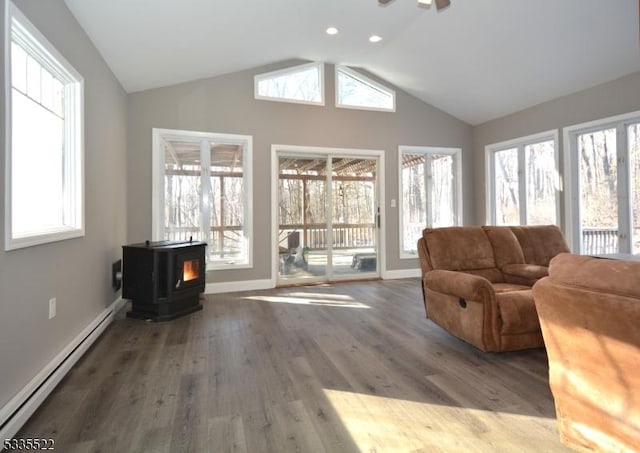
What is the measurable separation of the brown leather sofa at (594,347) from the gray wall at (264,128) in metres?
3.88

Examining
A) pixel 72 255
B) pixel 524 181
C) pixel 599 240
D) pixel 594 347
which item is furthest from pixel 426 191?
pixel 72 255

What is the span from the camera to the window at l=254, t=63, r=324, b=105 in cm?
486

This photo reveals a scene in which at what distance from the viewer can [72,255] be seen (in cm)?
252

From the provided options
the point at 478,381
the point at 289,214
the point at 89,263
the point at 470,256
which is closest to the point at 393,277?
the point at 289,214

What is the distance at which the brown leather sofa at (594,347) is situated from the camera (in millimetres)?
1139

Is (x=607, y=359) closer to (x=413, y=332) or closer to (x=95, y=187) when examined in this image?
(x=413, y=332)

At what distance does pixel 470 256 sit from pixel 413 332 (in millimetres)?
893

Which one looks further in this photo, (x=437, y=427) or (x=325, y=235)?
(x=325, y=235)

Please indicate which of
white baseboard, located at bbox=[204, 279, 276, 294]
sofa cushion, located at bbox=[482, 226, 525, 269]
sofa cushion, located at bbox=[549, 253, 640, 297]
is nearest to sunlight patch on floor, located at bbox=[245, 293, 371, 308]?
white baseboard, located at bbox=[204, 279, 276, 294]

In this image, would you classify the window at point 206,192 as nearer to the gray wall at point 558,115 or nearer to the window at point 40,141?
the window at point 40,141

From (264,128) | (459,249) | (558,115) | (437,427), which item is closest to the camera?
(437,427)

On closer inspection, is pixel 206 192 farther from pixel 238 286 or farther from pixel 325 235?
pixel 325 235

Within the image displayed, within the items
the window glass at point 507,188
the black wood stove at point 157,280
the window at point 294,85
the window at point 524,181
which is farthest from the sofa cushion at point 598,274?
the window glass at point 507,188

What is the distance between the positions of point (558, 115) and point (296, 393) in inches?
198
